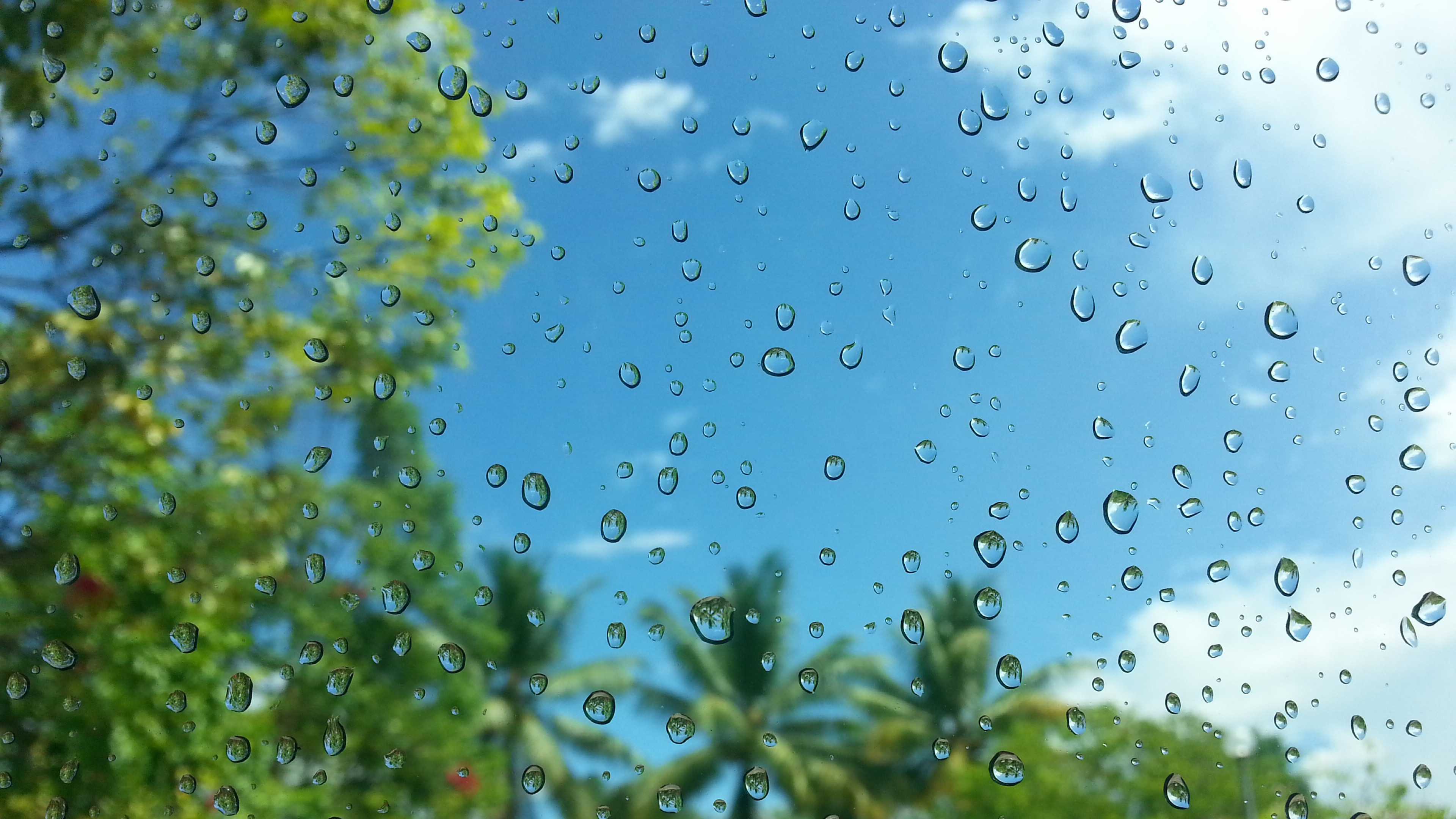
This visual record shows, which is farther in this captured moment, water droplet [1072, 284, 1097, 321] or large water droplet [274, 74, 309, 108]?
large water droplet [274, 74, 309, 108]

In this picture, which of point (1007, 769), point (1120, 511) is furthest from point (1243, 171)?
point (1007, 769)

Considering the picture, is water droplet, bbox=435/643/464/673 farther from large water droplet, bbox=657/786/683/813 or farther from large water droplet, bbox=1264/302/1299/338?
large water droplet, bbox=1264/302/1299/338

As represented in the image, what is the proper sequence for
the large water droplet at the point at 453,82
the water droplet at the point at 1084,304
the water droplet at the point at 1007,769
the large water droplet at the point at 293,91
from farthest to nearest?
the large water droplet at the point at 293,91 < the large water droplet at the point at 453,82 < the water droplet at the point at 1084,304 < the water droplet at the point at 1007,769

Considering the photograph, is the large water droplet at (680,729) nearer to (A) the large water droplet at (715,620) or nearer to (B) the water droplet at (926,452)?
(A) the large water droplet at (715,620)

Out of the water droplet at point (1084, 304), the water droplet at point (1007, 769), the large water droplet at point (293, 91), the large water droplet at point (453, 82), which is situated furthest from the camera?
the large water droplet at point (293, 91)

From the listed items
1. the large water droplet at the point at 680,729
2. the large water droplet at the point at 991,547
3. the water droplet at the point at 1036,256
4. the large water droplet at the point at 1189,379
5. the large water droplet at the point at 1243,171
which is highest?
the large water droplet at the point at 1243,171

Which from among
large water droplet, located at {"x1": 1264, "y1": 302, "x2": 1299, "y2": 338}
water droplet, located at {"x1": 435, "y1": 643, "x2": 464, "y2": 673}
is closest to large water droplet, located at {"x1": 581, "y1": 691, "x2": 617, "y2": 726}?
water droplet, located at {"x1": 435, "y1": 643, "x2": 464, "y2": 673}

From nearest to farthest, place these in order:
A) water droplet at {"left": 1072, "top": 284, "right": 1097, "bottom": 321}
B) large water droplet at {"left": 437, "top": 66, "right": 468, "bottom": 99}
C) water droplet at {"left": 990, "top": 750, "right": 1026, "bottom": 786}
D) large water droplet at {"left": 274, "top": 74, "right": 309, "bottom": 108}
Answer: water droplet at {"left": 990, "top": 750, "right": 1026, "bottom": 786}
water droplet at {"left": 1072, "top": 284, "right": 1097, "bottom": 321}
large water droplet at {"left": 437, "top": 66, "right": 468, "bottom": 99}
large water droplet at {"left": 274, "top": 74, "right": 309, "bottom": 108}

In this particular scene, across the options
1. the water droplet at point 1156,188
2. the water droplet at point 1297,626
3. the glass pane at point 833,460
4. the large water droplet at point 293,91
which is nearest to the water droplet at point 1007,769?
the glass pane at point 833,460
